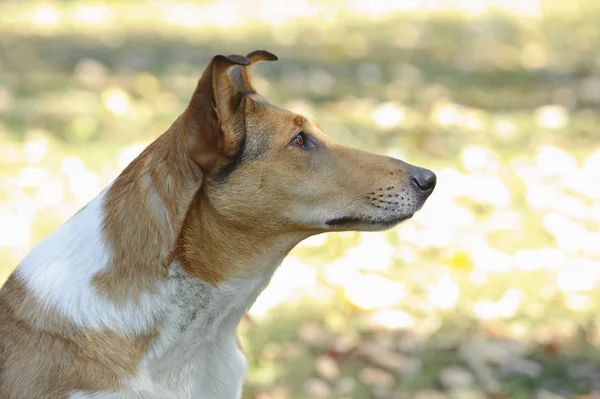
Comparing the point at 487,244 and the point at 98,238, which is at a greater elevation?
the point at 98,238

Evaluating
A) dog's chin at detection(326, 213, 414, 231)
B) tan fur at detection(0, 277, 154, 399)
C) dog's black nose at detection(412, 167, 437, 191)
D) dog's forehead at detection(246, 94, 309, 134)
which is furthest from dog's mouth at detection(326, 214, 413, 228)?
tan fur at detection(0, 277, 154, 399)

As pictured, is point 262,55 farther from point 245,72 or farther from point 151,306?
point 151,306

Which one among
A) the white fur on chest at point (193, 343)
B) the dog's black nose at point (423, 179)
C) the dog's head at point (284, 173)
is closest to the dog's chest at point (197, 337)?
the white fur on chest at point (193, 343)

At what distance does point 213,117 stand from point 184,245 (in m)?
0.46

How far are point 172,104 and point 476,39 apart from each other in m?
5.65

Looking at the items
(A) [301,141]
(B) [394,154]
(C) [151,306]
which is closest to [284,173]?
(A) [301,141]

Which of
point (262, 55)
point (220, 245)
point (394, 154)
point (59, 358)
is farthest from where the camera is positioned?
point (394, 154)

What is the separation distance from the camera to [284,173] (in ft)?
11.6

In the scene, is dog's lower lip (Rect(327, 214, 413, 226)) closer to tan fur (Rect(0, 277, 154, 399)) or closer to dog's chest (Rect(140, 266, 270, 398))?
dog's chest (Rect(140, 266, 270, 398))

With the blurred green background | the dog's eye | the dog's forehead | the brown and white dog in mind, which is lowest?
the blurred green background

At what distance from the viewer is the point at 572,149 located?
29.1 feet

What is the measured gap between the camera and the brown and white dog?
131 inches

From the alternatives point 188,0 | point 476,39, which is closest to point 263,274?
point 476,39

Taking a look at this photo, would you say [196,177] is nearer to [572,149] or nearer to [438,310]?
[438,310]
